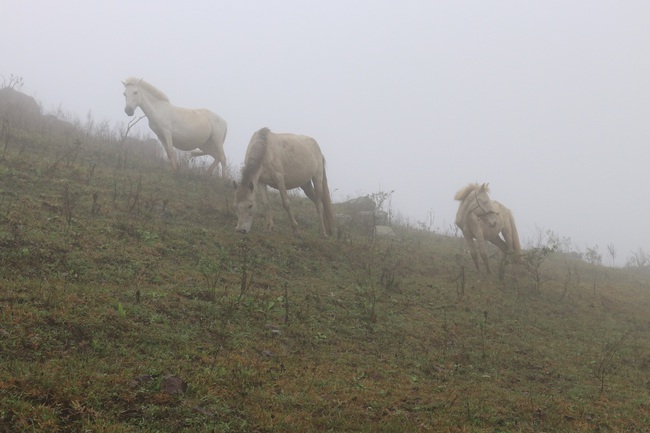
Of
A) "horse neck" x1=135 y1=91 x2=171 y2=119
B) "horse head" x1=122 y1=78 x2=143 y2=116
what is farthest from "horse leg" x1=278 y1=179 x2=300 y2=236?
"horse head" x1=122 y1=78 x2=143 y2=116

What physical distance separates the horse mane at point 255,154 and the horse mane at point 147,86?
165 inches

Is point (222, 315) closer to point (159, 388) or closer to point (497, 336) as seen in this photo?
point (159, 388)

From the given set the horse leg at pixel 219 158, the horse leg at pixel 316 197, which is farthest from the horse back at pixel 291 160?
the horse leg at pixel 219 158

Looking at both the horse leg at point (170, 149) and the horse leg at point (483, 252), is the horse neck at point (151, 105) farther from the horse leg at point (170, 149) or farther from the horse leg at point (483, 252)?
the horse leg at point (483, 252)

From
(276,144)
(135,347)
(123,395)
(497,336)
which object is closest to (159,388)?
(123,395)

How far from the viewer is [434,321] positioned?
307 inches

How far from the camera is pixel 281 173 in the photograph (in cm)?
1166

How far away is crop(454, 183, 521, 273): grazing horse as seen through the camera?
483 inches

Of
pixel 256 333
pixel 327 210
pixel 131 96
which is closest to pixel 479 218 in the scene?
pixel 327 210

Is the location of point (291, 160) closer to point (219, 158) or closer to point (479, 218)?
point (219, 158)

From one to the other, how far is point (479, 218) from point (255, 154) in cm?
558

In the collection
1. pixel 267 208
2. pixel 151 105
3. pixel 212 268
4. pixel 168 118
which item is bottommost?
pixel 212 268

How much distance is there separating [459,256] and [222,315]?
28.4 feet

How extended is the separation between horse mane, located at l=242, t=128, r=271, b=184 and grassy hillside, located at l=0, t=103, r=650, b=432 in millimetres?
1031
